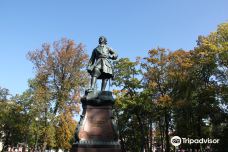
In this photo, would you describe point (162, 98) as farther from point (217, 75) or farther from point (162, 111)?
point (217, 75)

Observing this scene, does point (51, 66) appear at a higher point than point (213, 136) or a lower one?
higher

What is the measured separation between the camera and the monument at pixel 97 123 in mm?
11172

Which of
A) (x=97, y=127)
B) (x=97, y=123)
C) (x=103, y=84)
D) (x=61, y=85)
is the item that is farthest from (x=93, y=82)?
(x=61, y=85)

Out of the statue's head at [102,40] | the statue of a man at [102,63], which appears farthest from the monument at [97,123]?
the statue's head at [102,40]

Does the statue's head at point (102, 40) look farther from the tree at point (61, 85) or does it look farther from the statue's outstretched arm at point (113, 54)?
the tree at point (61, 85)

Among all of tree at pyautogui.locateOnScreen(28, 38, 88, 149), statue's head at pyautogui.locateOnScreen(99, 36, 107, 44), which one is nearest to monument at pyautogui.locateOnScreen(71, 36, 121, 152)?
statue's head at pyautogui.locateOnScreen(99, 36, 107, 44)

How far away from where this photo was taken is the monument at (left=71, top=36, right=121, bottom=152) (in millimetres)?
11172

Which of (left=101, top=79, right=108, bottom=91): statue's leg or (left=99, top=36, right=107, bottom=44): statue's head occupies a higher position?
(left=99, top=36, right=107, bottom=44): statue's head

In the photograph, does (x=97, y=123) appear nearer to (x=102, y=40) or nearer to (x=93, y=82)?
(x=93, y=82)

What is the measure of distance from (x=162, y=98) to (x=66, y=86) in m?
9.53

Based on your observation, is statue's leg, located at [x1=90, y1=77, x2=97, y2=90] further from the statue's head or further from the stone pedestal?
the statue's head

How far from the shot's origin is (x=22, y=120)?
35406 millimetres

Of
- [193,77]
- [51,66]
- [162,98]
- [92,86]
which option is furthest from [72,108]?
[92,86]

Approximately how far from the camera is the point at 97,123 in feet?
38.6
